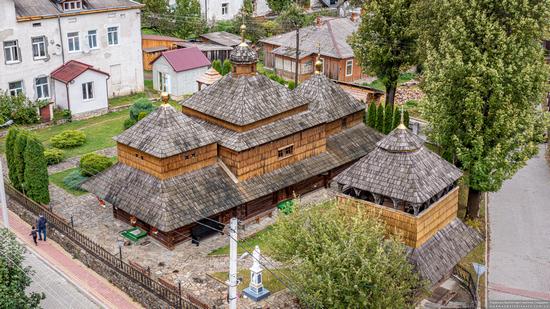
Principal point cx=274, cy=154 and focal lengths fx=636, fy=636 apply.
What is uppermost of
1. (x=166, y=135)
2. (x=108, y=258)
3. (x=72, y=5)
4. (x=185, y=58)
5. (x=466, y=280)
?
(x=72, y=5)

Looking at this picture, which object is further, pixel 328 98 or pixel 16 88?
pixel 16 88

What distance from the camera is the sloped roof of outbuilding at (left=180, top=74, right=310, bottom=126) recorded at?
2961 cm

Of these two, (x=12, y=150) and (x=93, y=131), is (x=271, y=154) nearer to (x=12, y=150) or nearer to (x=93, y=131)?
(x=12, y=150)

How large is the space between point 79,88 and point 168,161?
18.6m

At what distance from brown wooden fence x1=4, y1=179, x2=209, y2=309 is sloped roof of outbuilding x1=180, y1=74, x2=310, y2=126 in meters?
8.24

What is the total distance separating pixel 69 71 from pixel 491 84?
91.3 feet

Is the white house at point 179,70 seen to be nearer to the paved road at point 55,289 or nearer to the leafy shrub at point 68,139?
the leafy shrub at point 68,139

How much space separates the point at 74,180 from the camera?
33.5 meters

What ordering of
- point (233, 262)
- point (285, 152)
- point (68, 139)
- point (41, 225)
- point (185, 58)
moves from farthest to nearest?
point (185, 58) < point (68, 139) < point (285, 152) < point (41, 225) < point (233, 262)

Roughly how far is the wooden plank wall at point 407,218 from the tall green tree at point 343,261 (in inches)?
40.8

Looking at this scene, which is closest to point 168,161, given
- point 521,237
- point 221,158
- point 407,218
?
point 221,158

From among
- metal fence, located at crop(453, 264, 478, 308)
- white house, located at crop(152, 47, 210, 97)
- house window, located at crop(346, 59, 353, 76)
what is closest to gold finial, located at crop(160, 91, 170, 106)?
metal fence, located at crop(453, 264, 478, 308)

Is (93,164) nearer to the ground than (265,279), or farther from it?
farther from it

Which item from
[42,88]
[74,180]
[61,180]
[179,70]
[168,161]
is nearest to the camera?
[168,161]
